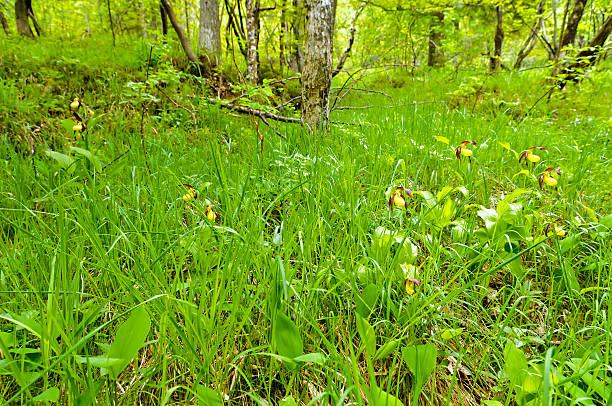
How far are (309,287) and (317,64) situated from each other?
2287mm

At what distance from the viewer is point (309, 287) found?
3.58 ft

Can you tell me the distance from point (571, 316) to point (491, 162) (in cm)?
143

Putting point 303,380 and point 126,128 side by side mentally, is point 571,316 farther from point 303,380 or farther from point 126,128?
point 126,128

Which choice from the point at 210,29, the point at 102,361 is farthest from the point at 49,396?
the point at 210,29

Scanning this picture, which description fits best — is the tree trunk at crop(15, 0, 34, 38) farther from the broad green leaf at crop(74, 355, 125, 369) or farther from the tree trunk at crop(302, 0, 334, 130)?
the broad green leaf at crop(74, 355, 125, 369)

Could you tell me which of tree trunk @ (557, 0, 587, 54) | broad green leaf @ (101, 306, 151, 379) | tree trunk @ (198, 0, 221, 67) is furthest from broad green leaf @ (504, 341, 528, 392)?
tree trunk @ (557, 0, 587, 54)

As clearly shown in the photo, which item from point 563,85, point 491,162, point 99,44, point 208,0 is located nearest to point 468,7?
point 563,85

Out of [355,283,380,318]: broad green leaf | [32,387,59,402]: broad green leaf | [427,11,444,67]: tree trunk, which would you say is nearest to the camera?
[32,387,59,402]: broad green leaf

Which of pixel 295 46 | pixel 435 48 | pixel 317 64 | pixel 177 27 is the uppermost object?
pixel 435 48

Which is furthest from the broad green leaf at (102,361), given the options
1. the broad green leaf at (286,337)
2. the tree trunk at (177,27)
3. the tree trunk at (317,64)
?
the tree trunk at (177,27)

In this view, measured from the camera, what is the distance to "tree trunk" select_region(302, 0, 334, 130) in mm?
2660

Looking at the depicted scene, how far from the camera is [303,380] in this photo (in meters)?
0.95

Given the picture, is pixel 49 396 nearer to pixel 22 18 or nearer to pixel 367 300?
pixel 367 300

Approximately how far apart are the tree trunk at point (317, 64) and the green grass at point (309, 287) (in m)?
0.39
